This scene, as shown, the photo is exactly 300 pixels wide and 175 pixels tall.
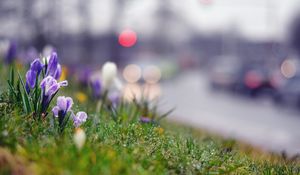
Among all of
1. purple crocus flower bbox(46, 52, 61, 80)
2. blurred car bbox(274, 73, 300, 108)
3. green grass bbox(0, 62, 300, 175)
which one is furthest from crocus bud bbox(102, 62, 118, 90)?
blurred car bbox(274, 73, 300, 108)

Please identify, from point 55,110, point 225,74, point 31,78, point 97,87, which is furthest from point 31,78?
point 225,74

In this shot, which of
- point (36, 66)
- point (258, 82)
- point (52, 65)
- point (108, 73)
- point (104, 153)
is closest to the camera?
point (104, 153)

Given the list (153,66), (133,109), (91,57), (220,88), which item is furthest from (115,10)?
(133,109)

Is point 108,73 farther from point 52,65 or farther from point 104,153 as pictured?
point 104,153

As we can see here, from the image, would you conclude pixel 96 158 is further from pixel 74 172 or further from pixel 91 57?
pixel 91 57

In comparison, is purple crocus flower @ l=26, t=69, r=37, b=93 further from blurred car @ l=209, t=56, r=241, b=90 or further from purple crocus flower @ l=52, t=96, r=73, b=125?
blurred car @ l=209, t=56, r=241, b=90

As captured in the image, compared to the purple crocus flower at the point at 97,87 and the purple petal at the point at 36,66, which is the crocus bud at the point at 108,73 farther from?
the purple petal at the point at 36,66
